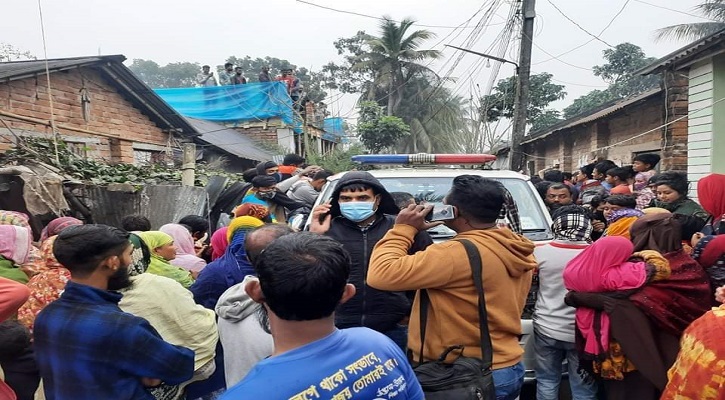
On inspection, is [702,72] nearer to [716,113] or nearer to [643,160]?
[716,113]

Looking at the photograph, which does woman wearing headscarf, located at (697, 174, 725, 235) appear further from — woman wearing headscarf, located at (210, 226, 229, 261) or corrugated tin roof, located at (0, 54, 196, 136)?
corrugated tin roof, located at (0, 54, 196, 136)

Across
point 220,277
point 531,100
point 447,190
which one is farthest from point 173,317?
point 531,100

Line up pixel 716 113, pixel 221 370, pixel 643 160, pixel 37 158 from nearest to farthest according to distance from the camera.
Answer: pixel 221 370 < pixel 37 158 < pixel 643 160 < pixel 716 113

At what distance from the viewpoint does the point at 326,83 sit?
111ft

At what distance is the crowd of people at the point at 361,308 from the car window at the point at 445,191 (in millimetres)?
816

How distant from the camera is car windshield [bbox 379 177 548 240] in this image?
429 cm

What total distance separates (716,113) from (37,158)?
33.5 feet

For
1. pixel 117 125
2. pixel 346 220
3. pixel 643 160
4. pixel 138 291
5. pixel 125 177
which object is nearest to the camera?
pixel 138 291

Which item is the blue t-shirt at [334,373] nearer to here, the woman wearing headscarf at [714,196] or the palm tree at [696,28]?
the woman wearing headscarf at [714,196]

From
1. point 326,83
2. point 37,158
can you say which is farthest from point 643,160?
point 326,83

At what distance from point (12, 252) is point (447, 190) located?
10.5ft

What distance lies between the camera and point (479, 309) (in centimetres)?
217

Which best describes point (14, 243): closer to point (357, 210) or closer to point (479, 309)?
point (357, 210)

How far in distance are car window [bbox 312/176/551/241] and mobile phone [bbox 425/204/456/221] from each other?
81.0 inches
